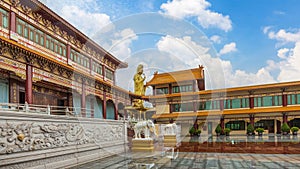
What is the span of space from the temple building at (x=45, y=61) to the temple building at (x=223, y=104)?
644cm

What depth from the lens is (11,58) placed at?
35.5 ft

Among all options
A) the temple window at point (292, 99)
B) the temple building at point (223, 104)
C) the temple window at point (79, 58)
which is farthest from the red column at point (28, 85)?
the temple window at point (292, 99)

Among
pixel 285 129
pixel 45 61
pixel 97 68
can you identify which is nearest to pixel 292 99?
pixel 285 129

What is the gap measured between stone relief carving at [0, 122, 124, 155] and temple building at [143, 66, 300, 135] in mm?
13716

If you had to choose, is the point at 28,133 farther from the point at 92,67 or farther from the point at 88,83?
the point at 92,67

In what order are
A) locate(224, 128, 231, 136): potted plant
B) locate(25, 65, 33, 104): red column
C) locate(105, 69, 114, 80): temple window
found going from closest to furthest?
1. locate(25, 65, 33, 104): red column
2. locate(105, 69, 114, 80): temple window
3. locate(224, 128, 231, 136): potted plant

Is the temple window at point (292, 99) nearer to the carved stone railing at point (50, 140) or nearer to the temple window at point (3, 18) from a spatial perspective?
the carved stone railing at point (50, 140)

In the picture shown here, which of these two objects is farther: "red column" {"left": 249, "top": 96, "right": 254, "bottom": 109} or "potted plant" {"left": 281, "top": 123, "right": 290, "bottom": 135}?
"red column" {"left": 249, "top": 96, "right": 254, "bottom": 109}

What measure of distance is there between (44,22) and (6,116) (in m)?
9.66

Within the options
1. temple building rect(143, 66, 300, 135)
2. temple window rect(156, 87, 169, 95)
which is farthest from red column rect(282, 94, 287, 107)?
temple window rect(156, 87, 169, 95)

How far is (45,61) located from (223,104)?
20.5 metres

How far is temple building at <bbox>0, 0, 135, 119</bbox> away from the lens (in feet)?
37.0

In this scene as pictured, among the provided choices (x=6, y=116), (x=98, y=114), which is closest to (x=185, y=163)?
(x=6, y=116)

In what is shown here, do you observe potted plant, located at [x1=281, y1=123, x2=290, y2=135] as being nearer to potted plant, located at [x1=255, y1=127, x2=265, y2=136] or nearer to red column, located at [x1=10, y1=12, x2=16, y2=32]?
potted plant, located at [x1=255, y1=127, x2=265, y2=136]
